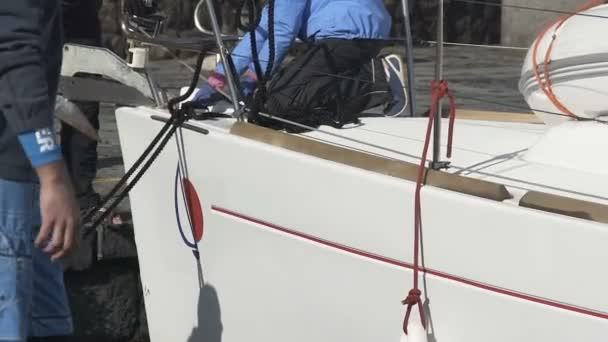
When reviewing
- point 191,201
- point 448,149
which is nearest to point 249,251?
point 191,201

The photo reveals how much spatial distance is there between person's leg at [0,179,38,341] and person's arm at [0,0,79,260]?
14cm

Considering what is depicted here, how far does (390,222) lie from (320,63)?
101cm

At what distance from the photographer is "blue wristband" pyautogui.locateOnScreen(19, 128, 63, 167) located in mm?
2496

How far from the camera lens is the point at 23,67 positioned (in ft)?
8.23

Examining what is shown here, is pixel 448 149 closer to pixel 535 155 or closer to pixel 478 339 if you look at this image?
pixel 535 155

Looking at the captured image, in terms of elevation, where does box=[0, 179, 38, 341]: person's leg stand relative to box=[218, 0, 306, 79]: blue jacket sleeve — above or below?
below

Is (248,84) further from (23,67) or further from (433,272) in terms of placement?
(23,67)

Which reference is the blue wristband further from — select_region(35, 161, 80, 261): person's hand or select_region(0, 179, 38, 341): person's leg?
select_region(0, 179, 38, 341): person's leg

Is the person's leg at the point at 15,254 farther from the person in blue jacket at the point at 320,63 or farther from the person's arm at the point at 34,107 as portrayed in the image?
the person in blue jacket at the point at 320,63

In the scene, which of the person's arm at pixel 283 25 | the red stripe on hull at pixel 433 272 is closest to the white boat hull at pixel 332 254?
the red stripe on hull at pixel 433 272

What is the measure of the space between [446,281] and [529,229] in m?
0.29

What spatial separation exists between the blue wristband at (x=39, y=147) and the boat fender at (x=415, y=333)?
3.11 ft

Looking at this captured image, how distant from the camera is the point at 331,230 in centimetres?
313

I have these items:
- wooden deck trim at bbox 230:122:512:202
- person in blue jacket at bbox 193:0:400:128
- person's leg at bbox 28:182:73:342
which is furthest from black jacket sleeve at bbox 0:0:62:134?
person in blue jacket at bbox 193:0:400:128
